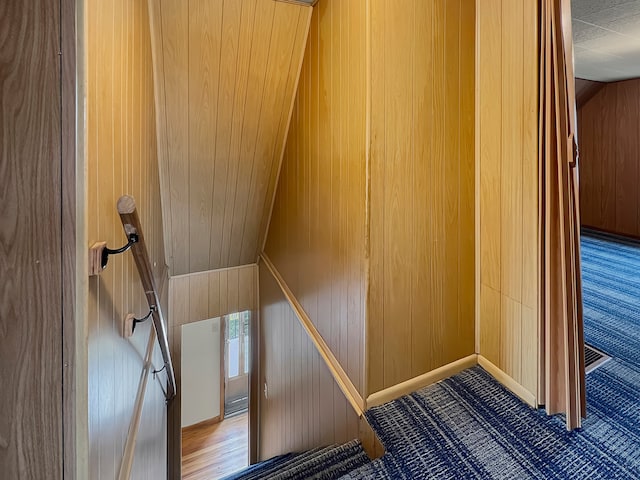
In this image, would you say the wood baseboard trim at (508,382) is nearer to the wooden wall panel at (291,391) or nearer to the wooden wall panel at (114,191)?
the wooden wall panel at (291,391)

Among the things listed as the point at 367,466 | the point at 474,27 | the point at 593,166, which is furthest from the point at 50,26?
the point at 593,166

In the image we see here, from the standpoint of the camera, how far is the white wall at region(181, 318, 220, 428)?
5328 mm

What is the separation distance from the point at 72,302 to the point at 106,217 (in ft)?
1.62

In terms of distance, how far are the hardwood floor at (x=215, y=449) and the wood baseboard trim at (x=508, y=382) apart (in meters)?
3.86

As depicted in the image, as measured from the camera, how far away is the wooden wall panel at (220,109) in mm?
1983

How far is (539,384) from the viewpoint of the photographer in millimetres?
1496

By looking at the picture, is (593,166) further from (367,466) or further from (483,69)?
(367,466)

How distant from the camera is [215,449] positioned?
4.79 meters

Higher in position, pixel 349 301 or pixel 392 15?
pixel 392 15

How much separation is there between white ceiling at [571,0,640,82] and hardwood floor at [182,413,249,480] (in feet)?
18.4

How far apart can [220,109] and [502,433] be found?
7.95 ft

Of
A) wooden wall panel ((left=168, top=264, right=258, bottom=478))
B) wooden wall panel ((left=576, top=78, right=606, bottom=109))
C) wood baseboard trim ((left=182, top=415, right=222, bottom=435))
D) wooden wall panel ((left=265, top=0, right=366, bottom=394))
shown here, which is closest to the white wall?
wood baseboard trim ((left=182, top=415, right=222, bottom=435))

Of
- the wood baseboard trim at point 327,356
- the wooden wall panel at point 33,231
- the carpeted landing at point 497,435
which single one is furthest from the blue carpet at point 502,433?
the wooden wall panel at point 33,231

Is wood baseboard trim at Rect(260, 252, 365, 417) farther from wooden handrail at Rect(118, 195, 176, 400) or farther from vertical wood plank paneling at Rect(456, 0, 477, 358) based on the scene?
wooden handrail at Rect(118, 195, 176, 400)
